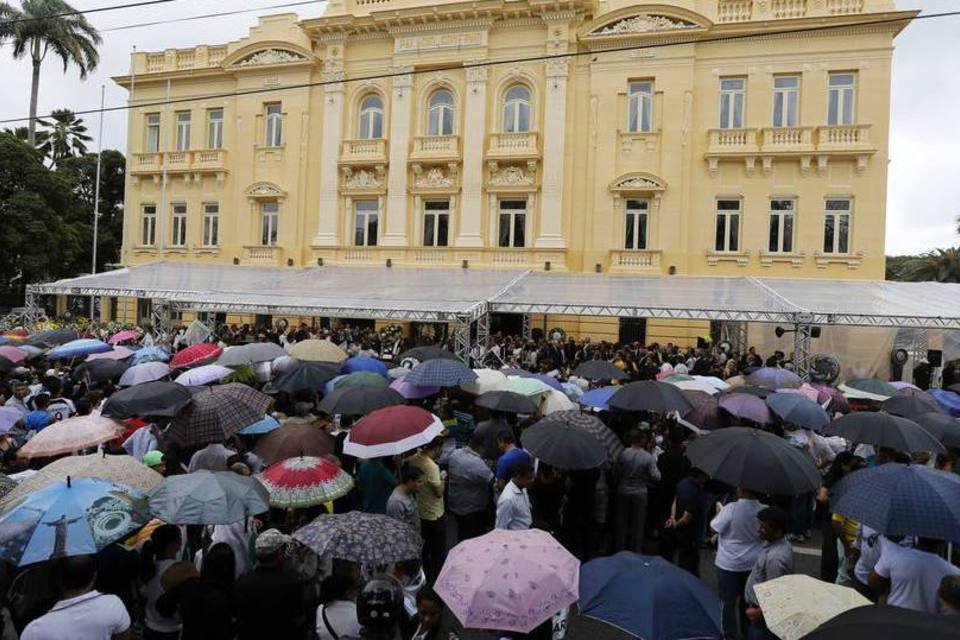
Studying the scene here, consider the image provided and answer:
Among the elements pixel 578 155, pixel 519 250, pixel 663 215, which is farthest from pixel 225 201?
pixel 663 215

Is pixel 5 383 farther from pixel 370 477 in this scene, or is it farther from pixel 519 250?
pixel 519 250

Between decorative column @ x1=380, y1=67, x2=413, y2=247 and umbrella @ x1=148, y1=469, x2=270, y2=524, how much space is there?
757 inches

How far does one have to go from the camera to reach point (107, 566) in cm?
414

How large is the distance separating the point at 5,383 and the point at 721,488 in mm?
10025

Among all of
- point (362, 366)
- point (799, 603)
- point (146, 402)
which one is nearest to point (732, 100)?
point (362, 366)

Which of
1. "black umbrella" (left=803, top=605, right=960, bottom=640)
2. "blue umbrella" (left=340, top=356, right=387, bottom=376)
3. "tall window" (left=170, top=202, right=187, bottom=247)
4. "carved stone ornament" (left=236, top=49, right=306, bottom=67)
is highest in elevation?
"carved stone ornament" (left=236, top=49, right=306, bottom=67)

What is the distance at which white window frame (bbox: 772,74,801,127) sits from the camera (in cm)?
2064

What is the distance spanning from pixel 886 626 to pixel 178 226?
2896cm

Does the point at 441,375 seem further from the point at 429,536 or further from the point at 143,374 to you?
the point at 143,374

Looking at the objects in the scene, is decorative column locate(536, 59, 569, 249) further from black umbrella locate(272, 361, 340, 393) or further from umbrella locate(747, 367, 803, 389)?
black umbrella locate(272, 361, 340, 393)

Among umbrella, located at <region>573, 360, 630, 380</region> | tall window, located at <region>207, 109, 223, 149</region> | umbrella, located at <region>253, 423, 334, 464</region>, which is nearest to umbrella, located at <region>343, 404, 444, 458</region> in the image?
umbrella, located at <region>253, 423, 334, 464</region>

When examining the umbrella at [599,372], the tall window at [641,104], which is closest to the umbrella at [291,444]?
the umbrella at [599,372]

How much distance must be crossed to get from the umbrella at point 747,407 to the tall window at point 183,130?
1015 inches

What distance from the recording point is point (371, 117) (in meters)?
24.4
